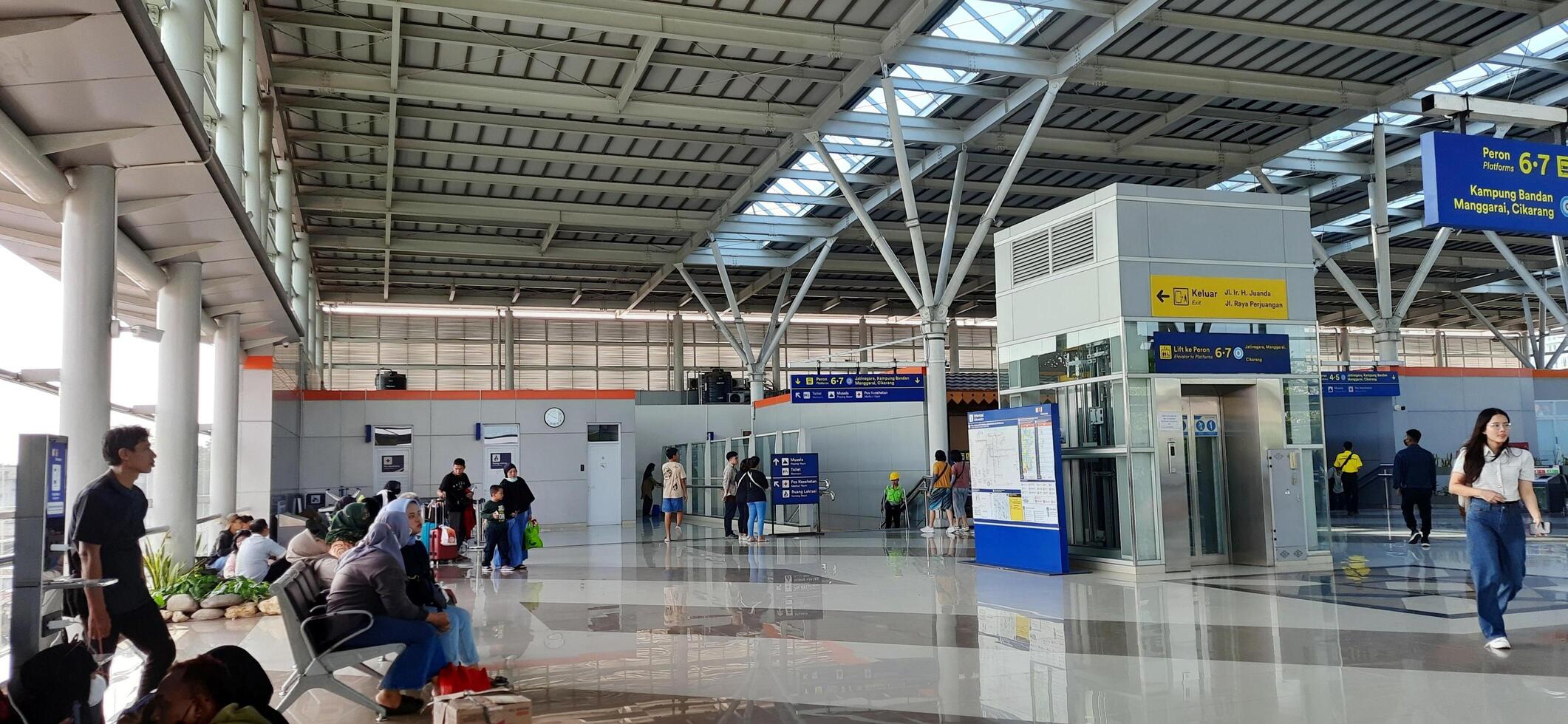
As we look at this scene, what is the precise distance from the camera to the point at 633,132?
758 inches

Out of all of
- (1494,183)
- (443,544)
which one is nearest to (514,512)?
(443,544)

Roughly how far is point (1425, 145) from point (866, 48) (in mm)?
6992

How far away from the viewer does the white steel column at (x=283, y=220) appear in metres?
19.1

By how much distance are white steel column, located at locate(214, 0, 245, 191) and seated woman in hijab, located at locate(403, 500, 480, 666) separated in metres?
6.29

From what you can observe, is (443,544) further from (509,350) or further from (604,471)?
(509,350)

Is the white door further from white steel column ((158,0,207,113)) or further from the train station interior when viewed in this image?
white steel column ((158,0,207,113))

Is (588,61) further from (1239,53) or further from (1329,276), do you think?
(1329,276)

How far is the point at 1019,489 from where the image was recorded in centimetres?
1293

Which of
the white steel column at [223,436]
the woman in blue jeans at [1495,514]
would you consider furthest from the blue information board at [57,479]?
the white steel column at [223,436]

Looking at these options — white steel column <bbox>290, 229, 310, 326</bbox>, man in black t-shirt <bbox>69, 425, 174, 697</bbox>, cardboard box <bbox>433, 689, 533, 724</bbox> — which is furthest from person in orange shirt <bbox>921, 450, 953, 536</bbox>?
man in black t-shirt <bbox>69, 425, 174, 697</bbox>

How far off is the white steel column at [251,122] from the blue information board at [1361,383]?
21017 mm

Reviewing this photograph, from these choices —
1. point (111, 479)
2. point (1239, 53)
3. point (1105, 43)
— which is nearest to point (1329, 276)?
point (1239, 53)

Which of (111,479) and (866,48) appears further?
(866,48)

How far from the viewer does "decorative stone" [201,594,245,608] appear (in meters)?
10.4
